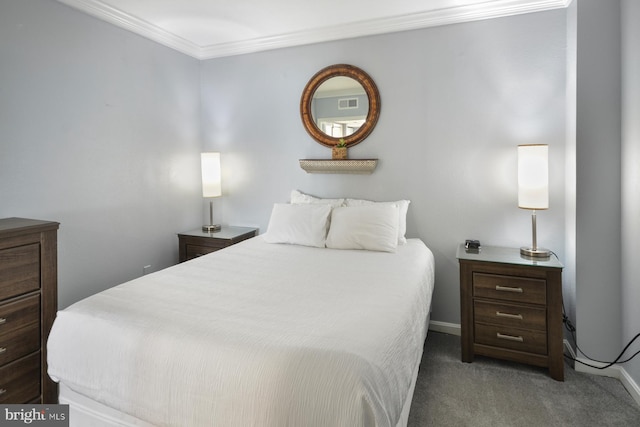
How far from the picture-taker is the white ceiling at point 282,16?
277 centimetres

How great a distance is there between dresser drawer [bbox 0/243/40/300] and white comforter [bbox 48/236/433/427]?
0.49 metres

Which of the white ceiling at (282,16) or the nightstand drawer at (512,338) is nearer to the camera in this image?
the nightstand drawer at (512,338)

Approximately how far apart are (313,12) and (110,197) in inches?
89.9

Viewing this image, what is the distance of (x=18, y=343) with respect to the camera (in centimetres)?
194

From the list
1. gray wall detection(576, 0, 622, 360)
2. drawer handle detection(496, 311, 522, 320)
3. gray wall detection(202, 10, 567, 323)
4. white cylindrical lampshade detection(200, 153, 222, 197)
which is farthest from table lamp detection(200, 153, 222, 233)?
gray wall detection(576, 0, 622, 360)

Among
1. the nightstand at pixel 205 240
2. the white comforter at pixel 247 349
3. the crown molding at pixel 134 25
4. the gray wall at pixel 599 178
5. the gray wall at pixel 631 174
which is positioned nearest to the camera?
the white comforter at pixel 247 349

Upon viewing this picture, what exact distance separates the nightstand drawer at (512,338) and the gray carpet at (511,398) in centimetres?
17

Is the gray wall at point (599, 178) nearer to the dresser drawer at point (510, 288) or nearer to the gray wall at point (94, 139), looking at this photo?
the dresser drawer at point (510, 288)

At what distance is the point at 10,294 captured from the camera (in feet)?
6.25

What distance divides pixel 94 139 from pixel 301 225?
5.84 ft

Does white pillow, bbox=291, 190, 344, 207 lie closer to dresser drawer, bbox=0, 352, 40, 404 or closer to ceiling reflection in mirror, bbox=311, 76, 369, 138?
ceiling reflection in mirror, bbox=311, 76, 369, 138

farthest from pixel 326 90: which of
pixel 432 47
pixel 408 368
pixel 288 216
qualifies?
pixel 408 368

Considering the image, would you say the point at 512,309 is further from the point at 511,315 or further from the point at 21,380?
the point at 21,380

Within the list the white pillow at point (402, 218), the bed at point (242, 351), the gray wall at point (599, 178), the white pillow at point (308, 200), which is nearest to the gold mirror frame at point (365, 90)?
the white pillow at point (308, 200)
